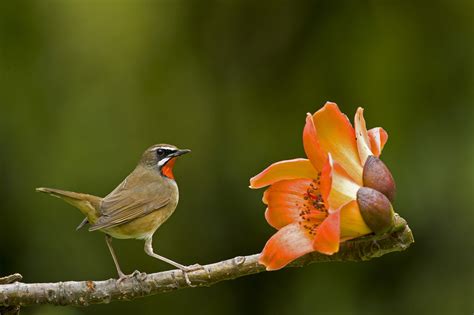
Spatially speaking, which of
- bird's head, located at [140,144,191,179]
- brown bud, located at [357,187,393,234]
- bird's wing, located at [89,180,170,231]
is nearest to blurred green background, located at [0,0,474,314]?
bird's head, located at [140,144,191,179]

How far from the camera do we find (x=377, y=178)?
1.68m

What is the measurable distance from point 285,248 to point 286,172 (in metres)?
0.18

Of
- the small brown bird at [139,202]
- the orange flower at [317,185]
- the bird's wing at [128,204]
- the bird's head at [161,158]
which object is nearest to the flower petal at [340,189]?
the orange flower at [317,185]

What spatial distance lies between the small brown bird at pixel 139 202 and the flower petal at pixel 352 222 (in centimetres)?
165

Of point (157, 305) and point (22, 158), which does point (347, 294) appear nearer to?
point (157, 305)

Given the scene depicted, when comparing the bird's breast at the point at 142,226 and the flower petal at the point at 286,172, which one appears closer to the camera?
the flower petal at the point at 286,172

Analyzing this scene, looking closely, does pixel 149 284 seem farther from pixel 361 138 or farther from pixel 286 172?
pixel 361 138

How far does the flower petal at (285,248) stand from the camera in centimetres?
163

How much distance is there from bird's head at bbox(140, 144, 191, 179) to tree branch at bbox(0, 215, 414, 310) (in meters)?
1.83

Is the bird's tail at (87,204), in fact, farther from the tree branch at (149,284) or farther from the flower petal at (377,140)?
the flower petal at (377,140)

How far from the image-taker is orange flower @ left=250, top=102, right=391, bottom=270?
163 cm

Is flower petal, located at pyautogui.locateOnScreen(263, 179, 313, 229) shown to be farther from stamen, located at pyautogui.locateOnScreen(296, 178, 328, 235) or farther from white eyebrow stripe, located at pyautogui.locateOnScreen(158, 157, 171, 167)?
white eyebrow stripe, located at pyautogui.locateOnScreen(158, 157, 171, 167)

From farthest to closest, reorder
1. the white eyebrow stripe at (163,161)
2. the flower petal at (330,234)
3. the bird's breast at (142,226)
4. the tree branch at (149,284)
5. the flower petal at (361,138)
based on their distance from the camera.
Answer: the white eyebrow stripe at (163,161), the bird's breast at (142,226), the tree branch at (149,284), the flower petal at (361,138), the flower petal at (330,234)

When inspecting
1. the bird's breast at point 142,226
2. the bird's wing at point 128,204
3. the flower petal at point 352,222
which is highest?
the flower petal at point 352,222
